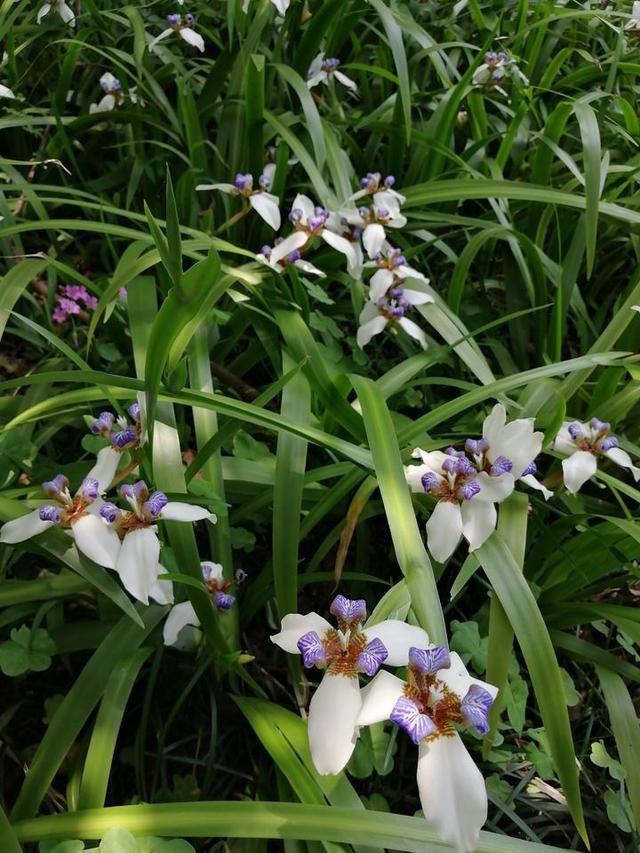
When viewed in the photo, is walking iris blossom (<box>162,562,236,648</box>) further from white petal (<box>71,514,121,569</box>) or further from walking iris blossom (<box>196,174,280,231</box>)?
walking iris blossom (<box>196,174,280,231</box>)

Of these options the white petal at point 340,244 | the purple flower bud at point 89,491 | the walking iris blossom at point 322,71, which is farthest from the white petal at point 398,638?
the walking iris blossom at point 322,71

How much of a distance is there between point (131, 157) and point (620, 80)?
1.81m

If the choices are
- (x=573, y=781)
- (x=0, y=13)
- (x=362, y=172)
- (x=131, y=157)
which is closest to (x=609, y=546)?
(x=573, y=781)

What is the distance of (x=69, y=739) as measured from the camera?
953 millimetres

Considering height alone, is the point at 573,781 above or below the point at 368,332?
below

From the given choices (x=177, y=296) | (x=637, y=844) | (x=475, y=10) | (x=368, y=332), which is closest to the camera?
(x=177, y=296)

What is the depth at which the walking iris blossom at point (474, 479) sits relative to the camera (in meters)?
1.02

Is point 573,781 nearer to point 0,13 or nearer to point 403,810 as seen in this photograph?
point 403,810

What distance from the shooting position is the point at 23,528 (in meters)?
0.93

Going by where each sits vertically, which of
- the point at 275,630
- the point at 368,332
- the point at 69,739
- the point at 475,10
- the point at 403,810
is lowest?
the point at 403,810

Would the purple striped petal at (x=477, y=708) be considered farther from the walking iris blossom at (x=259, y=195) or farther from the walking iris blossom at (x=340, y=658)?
the walking iris blossom at (x=259, y=195)

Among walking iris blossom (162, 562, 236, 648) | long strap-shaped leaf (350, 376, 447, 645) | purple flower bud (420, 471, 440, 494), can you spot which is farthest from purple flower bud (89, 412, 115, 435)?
purple flower bud (420, 471, 440, 494)

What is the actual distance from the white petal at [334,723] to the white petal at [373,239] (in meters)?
1.10

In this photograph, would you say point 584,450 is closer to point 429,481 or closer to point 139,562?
point 429,481
